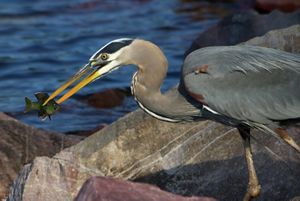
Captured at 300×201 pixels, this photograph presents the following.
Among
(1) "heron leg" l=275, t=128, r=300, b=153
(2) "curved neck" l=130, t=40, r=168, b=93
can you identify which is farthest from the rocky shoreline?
(2) "curved neck" l=130, t=40, r=168, b=93

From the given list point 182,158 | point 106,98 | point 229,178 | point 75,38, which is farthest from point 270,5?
point 229,178

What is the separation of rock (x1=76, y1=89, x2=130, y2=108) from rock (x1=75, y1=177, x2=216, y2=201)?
20.8 ft

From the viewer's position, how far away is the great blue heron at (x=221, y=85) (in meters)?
6.80

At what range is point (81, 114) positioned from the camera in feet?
38.9

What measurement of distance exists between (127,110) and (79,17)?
18.2ft

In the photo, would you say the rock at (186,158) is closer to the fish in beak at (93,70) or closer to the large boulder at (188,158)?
the large boulder at (188,158)

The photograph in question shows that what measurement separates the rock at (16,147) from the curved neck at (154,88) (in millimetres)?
1773

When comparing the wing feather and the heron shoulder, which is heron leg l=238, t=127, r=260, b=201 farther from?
the heron shoulder

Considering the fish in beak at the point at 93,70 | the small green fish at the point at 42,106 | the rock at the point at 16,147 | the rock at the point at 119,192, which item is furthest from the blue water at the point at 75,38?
the rock at the point at 119,192

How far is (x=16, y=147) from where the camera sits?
8.41 meters

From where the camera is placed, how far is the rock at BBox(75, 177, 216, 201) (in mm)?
5645

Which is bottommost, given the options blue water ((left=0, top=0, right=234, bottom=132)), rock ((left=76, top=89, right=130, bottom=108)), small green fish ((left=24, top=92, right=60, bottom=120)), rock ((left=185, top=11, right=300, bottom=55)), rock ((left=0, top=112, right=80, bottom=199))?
blue water ((left=0, top=0, right=234, bottom=132))

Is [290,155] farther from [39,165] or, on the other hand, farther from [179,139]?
[39,165]

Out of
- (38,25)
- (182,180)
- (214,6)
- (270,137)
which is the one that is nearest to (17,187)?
(182,180)
